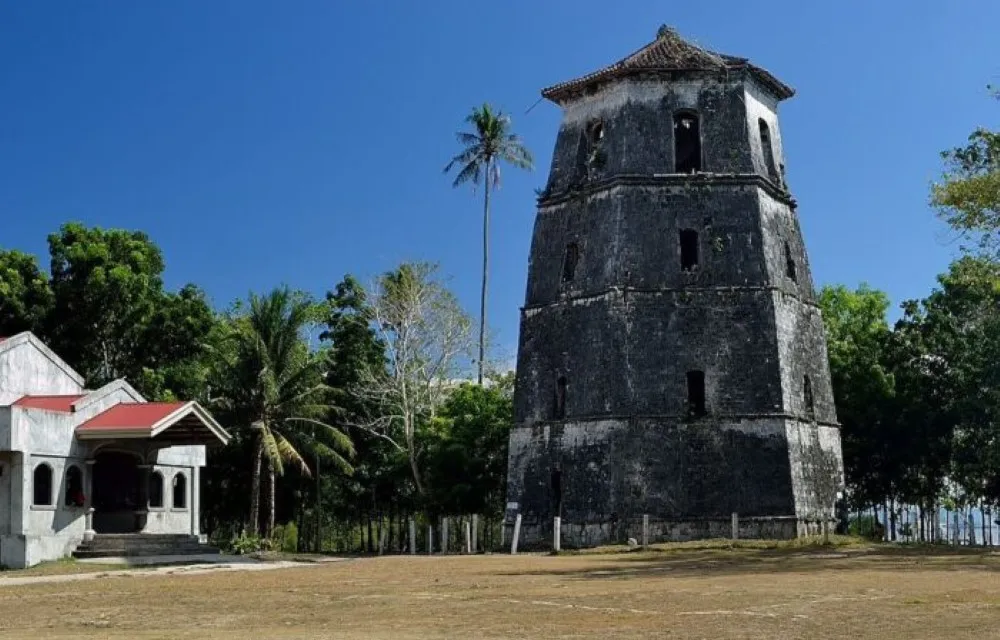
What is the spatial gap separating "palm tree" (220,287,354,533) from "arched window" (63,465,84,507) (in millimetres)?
7464

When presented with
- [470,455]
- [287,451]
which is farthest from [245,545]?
[470,455]

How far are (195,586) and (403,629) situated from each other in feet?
29.7

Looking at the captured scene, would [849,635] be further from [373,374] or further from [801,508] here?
[373,374]

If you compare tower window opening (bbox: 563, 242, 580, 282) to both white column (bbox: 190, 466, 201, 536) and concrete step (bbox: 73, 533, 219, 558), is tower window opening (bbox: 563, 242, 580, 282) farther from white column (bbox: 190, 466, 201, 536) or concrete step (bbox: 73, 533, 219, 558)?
concrete step (bbox: 73, 533, 219, 558)

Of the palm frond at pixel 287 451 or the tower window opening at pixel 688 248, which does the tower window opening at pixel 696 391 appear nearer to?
the tower window opening at pixel 688 248

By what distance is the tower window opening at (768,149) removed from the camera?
1436 inches

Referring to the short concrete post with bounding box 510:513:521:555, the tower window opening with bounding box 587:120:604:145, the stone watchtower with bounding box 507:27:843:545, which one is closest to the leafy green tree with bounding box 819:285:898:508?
the stone watchtower with bounding box 507:27:843:545

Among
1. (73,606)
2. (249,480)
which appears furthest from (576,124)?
(73,606)

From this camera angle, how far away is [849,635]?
485 inches

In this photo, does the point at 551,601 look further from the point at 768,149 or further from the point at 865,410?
the point at 865,410

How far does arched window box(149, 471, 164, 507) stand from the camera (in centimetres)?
3375

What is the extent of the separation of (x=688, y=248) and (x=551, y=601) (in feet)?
64.3

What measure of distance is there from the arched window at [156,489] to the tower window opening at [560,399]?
10.8 metres

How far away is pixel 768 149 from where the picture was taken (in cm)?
3675
